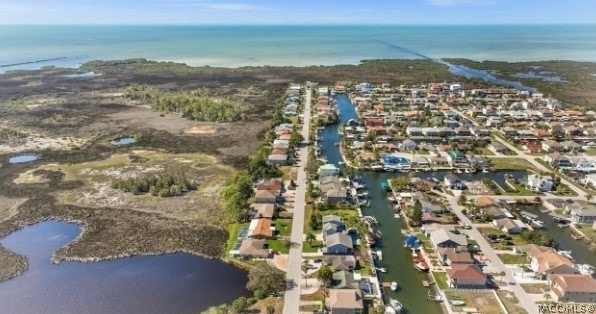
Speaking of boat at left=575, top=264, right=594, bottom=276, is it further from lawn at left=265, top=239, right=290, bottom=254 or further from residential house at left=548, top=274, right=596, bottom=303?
lawn at left=265, top=239, right=290, bottom=254

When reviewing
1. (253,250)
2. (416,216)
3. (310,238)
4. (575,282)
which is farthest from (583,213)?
(253,250)

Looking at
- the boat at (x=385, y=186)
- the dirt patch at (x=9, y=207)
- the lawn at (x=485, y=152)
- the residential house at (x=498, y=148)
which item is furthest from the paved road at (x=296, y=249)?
the dirt patch at (x=9, y=207)

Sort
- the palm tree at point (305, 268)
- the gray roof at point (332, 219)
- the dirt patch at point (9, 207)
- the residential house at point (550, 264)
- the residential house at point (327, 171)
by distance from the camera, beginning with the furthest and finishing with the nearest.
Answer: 1. the residential house at point (327, 171)
2. the dirt patch at point (9, 207)
3. the gray roof at point (332, 219)
4. the palm tree at point (305, 268)
5. the residential house at point (550, 264)

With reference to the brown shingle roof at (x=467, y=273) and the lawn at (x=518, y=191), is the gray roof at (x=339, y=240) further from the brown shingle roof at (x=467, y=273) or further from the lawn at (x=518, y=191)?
the lawn at (x=518, y=191)

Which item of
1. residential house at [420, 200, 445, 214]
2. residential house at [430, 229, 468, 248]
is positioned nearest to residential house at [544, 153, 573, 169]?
residential house at [420, 200, 445, 214]

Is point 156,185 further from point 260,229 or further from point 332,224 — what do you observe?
point 332,224

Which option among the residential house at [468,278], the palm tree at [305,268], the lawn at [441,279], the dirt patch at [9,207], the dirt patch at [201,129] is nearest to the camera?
the residential house at [468,278]

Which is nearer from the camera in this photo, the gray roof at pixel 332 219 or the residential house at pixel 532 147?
the gray roof at pixel 332 219
